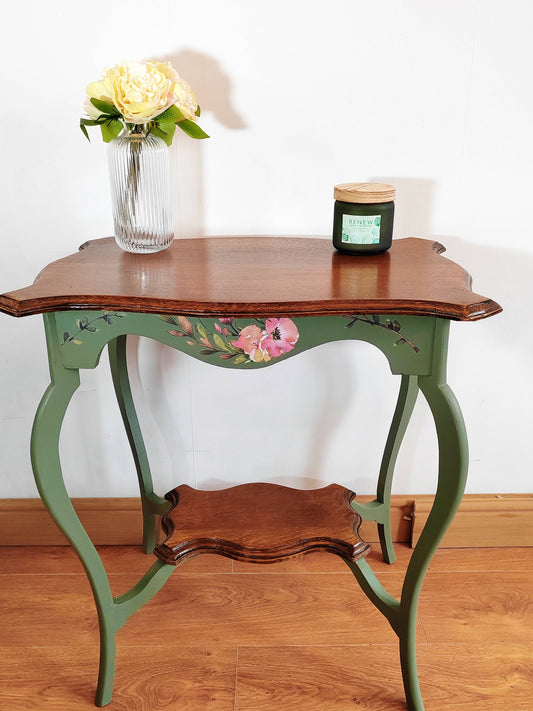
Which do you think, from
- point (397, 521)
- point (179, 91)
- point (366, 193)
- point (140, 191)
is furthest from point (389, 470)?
point (179, 91)

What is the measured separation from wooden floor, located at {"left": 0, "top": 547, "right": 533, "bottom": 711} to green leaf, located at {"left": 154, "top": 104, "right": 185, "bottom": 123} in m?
1.11

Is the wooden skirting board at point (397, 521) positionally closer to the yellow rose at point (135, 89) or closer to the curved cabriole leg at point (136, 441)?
the curved cabriole leg at point (136, 441)

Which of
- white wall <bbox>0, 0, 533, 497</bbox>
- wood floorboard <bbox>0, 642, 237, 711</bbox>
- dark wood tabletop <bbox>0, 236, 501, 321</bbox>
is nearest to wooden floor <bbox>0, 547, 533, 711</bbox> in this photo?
wood floorboard <bbox>0, 642, 237, 711</bbox>

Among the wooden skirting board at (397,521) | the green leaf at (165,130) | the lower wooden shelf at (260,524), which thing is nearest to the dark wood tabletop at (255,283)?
the green leaf at (165,130)

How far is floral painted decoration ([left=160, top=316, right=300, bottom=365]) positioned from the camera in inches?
45.0

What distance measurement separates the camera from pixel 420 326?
1096mm

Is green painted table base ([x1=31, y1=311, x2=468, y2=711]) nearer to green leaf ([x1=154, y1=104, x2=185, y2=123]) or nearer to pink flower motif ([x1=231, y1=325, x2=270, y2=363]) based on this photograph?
pink flower motif ([x1=231, y1=325, x2=270, y2=363])

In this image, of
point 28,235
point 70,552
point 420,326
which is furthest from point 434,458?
point 28,235

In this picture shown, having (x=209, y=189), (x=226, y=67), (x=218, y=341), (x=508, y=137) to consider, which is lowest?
(x=218, y=341)

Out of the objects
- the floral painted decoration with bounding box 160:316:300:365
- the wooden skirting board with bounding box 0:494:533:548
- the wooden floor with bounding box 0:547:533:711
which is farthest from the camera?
the wooden skirting board with bounding box 0:494:533:548

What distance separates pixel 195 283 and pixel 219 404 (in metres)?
0.59

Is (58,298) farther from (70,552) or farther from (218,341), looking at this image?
(70,552)

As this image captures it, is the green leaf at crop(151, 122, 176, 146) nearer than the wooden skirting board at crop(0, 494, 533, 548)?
Yes

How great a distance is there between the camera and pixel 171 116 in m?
1.22
